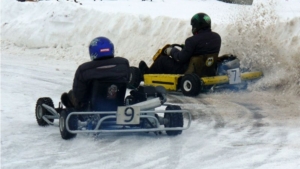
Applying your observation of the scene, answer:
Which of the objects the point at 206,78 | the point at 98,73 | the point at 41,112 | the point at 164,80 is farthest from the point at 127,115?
the point at 164,80

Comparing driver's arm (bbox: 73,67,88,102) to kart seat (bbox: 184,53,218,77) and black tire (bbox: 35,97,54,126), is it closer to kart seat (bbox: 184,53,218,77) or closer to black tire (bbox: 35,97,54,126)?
black tire (bbox: 35,97,54,126)

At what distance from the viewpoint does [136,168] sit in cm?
675

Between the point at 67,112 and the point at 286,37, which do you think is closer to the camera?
the point at 67,112

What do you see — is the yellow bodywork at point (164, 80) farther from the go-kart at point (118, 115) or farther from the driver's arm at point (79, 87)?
the driver's arm at point (79, 87)

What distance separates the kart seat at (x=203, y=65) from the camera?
11.8 metres

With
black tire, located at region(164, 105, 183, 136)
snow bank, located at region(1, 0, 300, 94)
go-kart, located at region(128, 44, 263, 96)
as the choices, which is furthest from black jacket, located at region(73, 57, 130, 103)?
snow bank, located at region(1, 0, 300, 94)

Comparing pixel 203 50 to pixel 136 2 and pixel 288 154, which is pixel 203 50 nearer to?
pixel 288 154

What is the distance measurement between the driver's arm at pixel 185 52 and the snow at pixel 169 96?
2.46ft

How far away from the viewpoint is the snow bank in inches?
504

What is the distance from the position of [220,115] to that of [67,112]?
268 centimetres

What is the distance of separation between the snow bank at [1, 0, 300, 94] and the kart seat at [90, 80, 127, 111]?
4411mm

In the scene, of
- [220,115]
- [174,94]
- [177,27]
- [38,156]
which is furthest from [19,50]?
[38,156]

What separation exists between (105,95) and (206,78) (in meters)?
3.89

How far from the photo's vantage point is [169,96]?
1195cm
